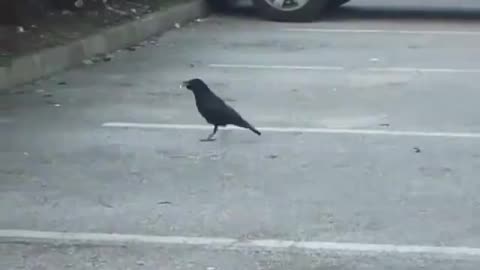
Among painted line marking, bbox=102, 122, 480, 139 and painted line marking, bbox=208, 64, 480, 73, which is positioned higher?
painted line marking, bbox=102, 122, 480, 139

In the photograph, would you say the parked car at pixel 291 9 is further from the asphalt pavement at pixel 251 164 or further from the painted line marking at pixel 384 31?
the asphalt pavement at pixel 251 164

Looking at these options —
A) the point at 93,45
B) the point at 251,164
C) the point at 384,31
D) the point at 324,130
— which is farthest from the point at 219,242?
the point at 384,31

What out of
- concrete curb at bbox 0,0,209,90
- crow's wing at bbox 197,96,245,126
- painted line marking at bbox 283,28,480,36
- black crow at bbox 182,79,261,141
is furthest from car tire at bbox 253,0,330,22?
crow's wing at bbox 197,96,245,126

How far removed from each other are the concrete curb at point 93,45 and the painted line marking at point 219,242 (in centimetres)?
440

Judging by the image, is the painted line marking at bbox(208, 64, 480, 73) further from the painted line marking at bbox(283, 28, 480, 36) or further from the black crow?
the black crow

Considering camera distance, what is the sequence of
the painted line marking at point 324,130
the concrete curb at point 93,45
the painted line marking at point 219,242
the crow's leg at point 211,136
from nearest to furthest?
the painted line marking at point 219,242, the crow's leg at point 211,136, the painted line marking at point 324,130, the concrete curb at point 93,45

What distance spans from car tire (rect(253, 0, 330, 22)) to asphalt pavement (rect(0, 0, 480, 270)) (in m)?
2.59

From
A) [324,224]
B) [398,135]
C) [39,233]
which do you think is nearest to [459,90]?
[398,135]

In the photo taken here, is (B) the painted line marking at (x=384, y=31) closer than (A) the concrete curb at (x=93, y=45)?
No

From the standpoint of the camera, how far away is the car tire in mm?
15180

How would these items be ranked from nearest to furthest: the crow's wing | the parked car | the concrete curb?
1. the crow's wing
2. the concrete curb
3. the parked car

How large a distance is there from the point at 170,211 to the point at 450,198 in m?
1.39

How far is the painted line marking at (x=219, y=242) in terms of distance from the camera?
5504 mm

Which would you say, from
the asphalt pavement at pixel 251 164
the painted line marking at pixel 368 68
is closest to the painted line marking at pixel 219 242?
the asphalt pavement at pixel 251 164
